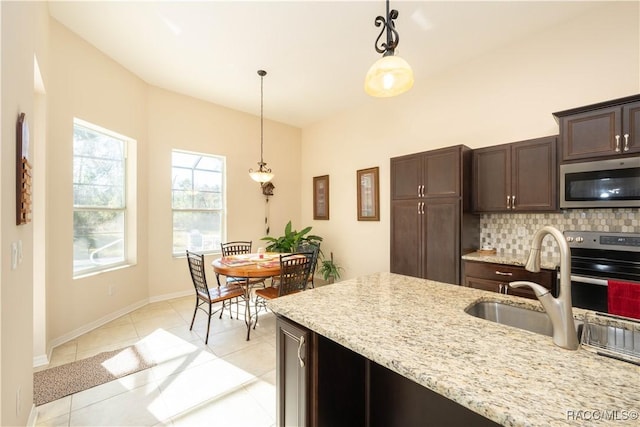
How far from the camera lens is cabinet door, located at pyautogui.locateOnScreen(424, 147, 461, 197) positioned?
3094 millimetres

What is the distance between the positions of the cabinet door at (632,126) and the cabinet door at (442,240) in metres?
1.34

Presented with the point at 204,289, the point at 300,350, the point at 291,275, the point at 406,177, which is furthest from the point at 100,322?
the point at 406,177

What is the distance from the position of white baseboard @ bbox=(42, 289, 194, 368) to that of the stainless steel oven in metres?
4.72

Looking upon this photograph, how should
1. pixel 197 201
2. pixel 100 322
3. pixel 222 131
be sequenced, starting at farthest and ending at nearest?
pixel 222 131, pixel 197 201, pixel 100 322

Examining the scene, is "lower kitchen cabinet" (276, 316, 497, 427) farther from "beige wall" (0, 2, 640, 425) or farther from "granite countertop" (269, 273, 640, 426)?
"beige wall" (0, 2, 640, 425)

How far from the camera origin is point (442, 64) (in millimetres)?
3549

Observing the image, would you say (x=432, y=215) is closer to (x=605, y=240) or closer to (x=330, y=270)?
→ (x=605, y=240)

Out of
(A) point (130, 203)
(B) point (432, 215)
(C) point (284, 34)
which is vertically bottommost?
(B) point (432, 215)

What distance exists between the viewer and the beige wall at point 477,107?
2.56 metres

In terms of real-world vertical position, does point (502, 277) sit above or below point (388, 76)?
below

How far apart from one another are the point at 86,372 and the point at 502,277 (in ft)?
12.8

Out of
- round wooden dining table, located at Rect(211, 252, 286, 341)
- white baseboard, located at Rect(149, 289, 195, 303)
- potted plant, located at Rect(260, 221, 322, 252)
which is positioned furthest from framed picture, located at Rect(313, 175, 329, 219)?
white baseboard, located at Rect(149, 289, 195, 303)

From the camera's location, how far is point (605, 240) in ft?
7.79

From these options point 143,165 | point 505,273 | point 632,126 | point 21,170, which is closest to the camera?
point 21,170
